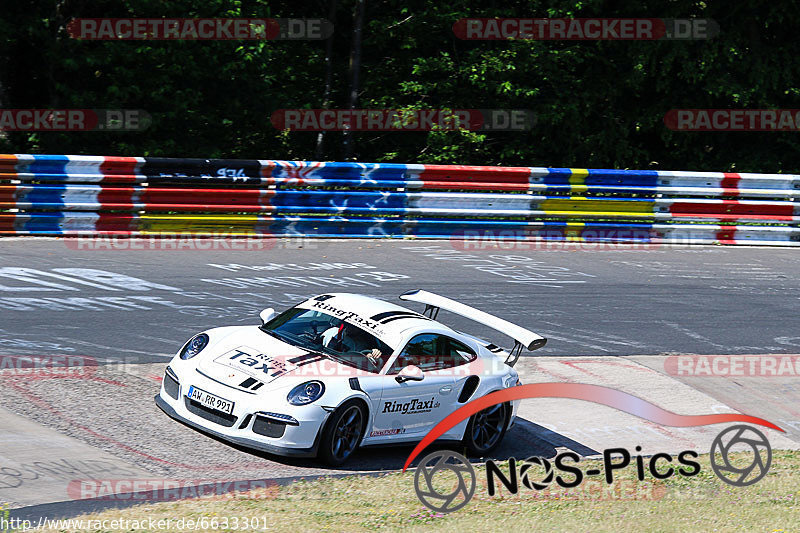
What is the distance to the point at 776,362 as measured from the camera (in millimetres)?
13117

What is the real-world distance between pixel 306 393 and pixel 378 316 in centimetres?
141

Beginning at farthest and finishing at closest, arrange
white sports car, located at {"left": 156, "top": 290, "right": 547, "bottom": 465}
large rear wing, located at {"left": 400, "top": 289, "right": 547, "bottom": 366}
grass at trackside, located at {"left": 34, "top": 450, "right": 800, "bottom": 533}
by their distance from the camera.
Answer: large rear wing, located at {"left": 400, "top": 289, "right": 547, "bottom": 366}
white sports car, located at {"left": 156, "top": 290, "right": 547, "bottom": 465}
grass at trackside, located at {"left": 34, "top": 450, "right": 800, "bottom": 533}

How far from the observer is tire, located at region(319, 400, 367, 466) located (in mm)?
8391

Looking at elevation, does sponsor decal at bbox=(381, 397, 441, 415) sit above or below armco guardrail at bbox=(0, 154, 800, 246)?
below

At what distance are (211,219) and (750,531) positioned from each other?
38.5 ft

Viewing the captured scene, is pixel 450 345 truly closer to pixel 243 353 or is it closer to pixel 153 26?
pixel 243 353

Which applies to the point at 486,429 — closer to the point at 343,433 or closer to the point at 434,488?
the point at 343,433

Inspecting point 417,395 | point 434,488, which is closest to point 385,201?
point 417,395

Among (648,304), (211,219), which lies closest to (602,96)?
(648,304)

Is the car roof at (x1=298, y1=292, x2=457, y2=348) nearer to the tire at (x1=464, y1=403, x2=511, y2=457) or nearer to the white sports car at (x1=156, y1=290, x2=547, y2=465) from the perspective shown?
the white sports car at (x1=156, y1=290, x2=547, y2=465)

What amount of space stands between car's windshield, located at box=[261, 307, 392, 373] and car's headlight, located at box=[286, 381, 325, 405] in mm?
605

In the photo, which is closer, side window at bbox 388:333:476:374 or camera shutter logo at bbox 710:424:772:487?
camera shutter logo at bbox 710:424:772:487

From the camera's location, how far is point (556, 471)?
8.57m

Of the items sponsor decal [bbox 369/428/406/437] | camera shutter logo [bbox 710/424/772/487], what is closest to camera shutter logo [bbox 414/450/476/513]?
sponsor decal [bbox 369/428/406/437]
